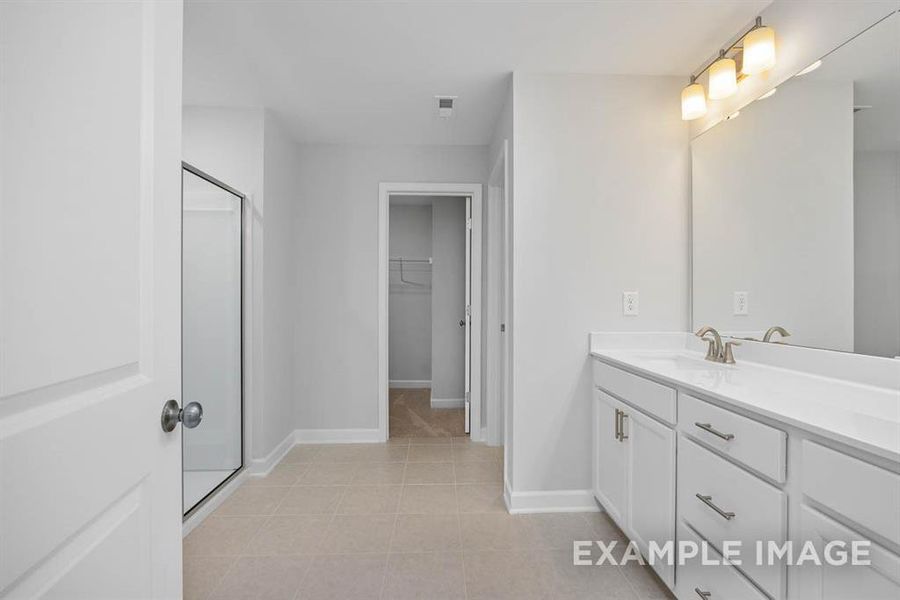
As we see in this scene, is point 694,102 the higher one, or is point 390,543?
point 694,102

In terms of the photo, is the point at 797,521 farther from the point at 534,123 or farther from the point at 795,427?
the point at 534,123

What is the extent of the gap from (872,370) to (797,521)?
28.8 inches

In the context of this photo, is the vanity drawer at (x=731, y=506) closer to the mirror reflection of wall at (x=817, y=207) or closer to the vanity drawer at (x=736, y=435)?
the vanity drawer at (x=736, y=435)

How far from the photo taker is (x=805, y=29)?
5.61 feet

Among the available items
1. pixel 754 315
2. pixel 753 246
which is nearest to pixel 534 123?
pixel 753 246

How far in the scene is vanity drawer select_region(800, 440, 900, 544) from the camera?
0.84 meters

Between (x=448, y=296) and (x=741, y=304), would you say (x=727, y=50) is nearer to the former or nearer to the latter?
(x=741, y=304)

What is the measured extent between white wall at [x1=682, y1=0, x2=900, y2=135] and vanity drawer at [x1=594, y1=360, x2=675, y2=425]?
1.38 meters

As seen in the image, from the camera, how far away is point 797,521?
1.06 meters

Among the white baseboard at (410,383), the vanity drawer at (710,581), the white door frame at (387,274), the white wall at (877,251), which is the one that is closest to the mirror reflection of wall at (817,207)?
the white wall at (877,251)

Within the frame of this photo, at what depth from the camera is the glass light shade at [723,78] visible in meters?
2.02

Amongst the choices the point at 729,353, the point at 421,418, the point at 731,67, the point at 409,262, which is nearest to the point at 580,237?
the point at 729,353

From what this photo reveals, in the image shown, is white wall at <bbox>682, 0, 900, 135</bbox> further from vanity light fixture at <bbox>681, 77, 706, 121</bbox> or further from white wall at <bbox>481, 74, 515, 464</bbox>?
white wall at <bbox>481, 74, 515, 464</bbox>

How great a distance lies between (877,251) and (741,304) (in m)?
0.64
